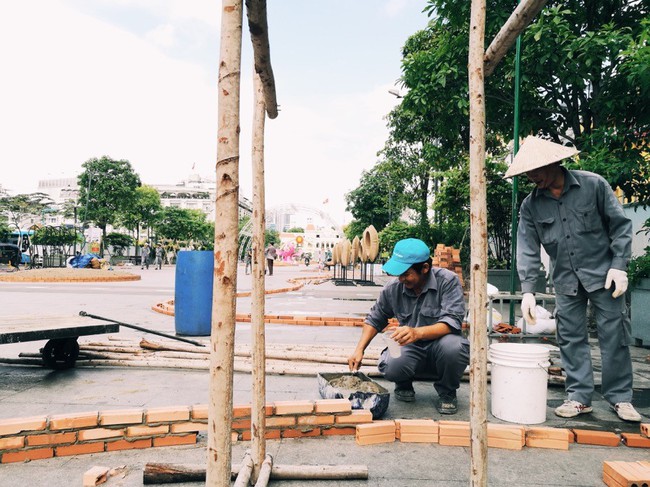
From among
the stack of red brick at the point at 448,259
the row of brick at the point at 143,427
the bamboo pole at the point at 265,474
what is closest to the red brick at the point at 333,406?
the row of brick at the point at 143,427

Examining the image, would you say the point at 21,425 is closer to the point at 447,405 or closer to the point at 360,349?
the point at 360,349

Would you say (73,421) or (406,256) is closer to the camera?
(73,421)

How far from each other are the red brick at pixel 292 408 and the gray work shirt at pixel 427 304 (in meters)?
0.95

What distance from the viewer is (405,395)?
3.82 meters

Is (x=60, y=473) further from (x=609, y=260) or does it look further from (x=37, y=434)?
(x=609, y=260)

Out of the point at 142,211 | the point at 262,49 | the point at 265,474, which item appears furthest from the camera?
the point at 142,211

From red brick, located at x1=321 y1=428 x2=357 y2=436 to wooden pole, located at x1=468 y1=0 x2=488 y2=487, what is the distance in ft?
4.35

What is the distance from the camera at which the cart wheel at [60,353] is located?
468 cm

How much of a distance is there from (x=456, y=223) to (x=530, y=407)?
1309cm

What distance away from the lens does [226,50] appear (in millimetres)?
1576

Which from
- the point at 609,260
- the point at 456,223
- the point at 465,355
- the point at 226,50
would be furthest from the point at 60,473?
the point at 456,223

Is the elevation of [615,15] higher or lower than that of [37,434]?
higher

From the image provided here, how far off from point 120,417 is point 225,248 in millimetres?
1785

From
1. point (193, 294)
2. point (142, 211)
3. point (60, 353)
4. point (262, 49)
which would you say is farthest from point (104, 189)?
point (262, 49)
